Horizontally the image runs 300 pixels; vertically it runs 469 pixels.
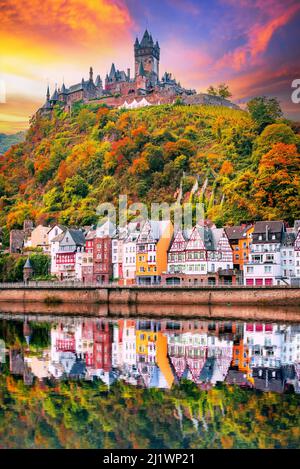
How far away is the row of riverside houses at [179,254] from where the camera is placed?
5672 centimetres

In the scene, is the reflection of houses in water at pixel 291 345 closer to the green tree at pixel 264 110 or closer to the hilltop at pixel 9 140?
the green tree at pixel 264 110

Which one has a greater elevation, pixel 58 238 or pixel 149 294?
pixel 58 238

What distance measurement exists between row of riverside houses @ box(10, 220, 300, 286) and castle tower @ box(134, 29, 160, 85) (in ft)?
235

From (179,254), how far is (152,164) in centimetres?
3391

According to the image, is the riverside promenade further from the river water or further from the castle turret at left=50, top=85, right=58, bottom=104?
the castle turret at left=50, top=85, right=58, bottom=104

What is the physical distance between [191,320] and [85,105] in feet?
312

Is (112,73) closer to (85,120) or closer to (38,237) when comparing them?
(85,120)

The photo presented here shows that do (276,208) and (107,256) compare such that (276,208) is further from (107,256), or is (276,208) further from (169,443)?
(169,443)

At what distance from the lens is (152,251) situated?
63156 mm

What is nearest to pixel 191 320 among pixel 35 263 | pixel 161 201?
pixel 35 263

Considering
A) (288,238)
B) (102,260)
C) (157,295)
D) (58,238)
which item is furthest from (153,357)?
(58,238)

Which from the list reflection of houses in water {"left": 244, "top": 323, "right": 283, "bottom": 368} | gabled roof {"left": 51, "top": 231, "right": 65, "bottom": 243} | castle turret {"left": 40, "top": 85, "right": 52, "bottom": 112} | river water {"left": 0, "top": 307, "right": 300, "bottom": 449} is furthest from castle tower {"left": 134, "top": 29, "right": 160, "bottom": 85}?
river water {"left": 0, "top": 307, "right": 300, "bottom": 449}

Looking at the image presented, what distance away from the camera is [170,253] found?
2488 inches

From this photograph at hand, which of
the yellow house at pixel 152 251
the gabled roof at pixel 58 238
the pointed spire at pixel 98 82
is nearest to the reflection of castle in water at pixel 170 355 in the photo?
the yellow house at pixel 152 251
